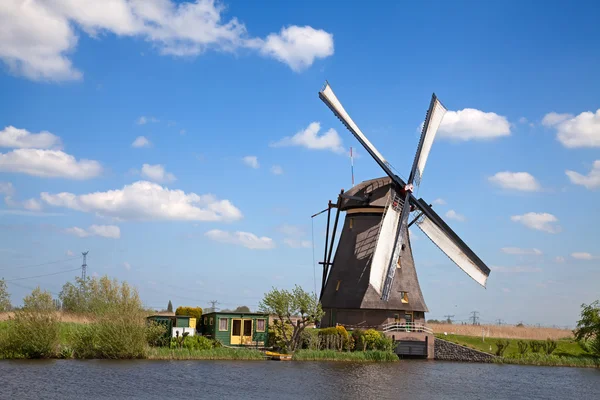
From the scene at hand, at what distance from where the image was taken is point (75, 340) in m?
38.2

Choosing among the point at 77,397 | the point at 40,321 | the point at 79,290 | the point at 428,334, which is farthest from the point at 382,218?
the point at 79,290

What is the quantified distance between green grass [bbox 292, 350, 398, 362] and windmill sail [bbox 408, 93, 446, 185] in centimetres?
1270

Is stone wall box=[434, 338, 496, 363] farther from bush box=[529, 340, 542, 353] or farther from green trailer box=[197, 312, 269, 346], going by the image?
green trailer box=[197, 312, 269, 346]

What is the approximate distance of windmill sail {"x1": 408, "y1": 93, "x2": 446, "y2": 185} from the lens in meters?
50.0

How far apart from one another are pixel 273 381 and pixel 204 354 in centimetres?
1048

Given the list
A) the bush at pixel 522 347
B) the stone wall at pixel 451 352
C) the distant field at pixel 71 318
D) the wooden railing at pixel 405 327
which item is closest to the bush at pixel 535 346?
the bush at pixel 522 347

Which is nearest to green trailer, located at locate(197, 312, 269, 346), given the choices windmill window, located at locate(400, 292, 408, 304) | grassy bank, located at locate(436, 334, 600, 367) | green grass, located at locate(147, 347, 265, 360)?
green grass, located at locate(147, 347, 265, 360)

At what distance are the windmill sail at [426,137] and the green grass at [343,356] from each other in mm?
12701

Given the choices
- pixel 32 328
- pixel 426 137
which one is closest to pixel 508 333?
pixel 426 137

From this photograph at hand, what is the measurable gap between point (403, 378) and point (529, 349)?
61.7 feet

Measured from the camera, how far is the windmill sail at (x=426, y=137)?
4997cm

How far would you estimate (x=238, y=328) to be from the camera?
45.8 m

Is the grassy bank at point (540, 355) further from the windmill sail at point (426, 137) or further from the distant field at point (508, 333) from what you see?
the windmill sail at point (426, 137)

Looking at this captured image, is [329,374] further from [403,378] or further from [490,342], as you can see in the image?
[490,342]
